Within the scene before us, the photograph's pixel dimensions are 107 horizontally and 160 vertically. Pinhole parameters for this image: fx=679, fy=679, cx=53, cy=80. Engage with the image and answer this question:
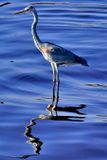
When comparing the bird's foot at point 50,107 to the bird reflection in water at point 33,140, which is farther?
the bird's foot at point 50,107

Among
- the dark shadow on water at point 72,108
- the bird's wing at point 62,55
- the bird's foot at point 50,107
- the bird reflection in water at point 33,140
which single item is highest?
the bird's wing at point 62,55

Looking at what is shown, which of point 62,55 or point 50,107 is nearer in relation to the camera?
point 50,107

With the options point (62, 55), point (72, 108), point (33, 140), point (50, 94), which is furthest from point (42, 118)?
point (62, 55)

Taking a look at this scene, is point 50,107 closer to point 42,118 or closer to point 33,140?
point 42,118

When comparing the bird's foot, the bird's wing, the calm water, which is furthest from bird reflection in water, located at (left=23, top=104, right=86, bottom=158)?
the bird's wing

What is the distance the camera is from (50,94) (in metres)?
14.9

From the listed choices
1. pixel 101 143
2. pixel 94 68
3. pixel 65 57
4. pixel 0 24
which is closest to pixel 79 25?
pixel 0 24

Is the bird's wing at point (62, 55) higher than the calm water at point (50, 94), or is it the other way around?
the bird's wing at point (62, 55)

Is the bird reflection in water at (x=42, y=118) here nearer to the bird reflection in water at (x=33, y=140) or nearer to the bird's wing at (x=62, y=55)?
the bird reflection in water at (x=33, y=140)

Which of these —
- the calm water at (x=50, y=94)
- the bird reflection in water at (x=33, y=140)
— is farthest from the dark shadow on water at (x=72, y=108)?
the bird reflection in water at (x=33, y=140)

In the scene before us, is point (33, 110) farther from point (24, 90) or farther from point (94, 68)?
point (94, 68)

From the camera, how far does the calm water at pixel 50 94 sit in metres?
11.7

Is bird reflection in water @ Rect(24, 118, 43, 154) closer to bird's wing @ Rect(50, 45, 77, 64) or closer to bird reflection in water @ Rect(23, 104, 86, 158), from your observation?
bird reflection in water @ Rect(23, 104, 86, 158)

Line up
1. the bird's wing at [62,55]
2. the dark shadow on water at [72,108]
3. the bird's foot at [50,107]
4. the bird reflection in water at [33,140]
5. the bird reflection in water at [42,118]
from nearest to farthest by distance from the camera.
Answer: the bird reflection in water at [33,140]
the bird reflection in water at [42,118]
the dark shadow on water at [72,108]
the bird's foot at [50,107]
the bird's wing at [62,55]
